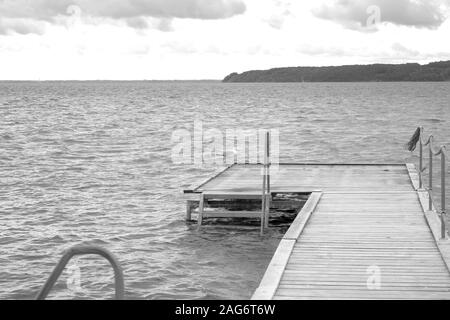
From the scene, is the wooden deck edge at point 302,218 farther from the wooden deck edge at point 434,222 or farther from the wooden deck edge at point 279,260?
the wooden deck edge at point 434,222

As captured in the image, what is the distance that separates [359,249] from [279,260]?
1.33 meters

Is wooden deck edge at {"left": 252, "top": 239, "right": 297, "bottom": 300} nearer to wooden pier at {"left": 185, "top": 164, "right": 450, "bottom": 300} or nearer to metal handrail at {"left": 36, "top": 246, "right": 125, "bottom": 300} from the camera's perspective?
wooden pier at {"left": 185, "top": 164, "right": 450, "bottom": 300}

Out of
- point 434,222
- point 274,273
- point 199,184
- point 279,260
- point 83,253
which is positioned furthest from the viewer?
point 199,184

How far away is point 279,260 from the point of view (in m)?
8.55

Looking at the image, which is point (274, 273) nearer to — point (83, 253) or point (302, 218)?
point (302, 218)

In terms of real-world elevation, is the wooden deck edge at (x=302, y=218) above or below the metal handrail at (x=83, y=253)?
below

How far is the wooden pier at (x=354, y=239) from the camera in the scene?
7.62 m

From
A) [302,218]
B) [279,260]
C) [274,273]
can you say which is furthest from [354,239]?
[274,273]

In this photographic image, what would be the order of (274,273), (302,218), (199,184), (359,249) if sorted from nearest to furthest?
(274,273) → (359,249) → (302,218) → (199,184)

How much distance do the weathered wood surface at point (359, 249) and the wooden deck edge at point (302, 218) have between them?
29 mm

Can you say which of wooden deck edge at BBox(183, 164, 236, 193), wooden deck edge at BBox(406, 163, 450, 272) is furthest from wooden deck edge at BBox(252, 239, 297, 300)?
wooden deck edge at BBox(183, 164, 236, 193)

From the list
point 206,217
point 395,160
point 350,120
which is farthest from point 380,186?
point 350,120

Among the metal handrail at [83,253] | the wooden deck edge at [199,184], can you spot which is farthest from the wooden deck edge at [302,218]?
the metal handrail at [83,253]
